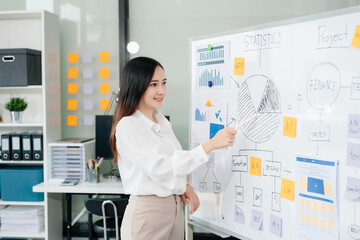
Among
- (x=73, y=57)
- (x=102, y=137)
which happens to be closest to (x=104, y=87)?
(x=73, y=57)

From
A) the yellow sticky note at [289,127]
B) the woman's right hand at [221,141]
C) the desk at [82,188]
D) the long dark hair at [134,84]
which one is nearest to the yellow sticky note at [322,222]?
the yellow sticky note at [289,127]

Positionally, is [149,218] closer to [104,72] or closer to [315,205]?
[315,205]

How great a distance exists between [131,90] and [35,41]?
187 cm

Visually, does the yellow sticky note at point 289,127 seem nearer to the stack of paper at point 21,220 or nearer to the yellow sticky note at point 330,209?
the yellow sticky note at point 330,209

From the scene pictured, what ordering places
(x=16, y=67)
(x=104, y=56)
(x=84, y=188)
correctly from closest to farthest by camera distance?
(x=84, y=188), (x=16, y=67), (x=104, y=56)

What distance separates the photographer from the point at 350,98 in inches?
54.9

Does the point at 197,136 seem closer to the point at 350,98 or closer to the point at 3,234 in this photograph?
the point at 350,98

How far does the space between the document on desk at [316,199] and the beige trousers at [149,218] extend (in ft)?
1.89

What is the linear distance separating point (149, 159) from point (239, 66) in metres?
0.63

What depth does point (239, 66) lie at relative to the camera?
1.84 meters

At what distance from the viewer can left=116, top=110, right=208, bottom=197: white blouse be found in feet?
5.40

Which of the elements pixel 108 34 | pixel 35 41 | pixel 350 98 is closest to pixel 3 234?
pixel 35 41

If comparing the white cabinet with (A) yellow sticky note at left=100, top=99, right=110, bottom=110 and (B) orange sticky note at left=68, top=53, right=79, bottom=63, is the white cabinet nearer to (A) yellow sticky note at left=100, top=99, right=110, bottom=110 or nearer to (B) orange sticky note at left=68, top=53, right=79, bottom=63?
(B) orange sticky note at left=68, top=53, right=79, bottom=63

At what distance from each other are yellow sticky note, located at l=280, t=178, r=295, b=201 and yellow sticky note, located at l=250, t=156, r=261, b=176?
14 centimetres
